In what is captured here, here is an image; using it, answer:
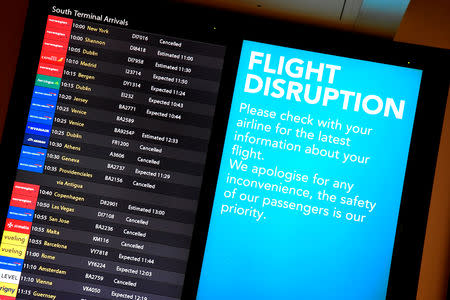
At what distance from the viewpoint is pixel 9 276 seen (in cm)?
288

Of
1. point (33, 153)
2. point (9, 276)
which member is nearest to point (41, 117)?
point (33, 153)

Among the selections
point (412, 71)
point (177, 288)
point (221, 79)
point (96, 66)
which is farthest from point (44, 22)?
point (412, 71)

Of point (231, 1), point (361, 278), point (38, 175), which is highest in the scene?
point (231, 1)

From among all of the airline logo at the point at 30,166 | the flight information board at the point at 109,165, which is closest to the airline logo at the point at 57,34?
the flight information board at the point at 109,165

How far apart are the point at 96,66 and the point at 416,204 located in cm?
172

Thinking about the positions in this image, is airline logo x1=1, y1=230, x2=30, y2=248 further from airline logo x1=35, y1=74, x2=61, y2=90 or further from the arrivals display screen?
airline logo x1=35, y1=74, x2=61, y2=90

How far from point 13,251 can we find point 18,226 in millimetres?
122

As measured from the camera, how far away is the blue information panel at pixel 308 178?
2840mm

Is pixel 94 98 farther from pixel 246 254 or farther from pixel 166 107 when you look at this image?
pixel 246 254

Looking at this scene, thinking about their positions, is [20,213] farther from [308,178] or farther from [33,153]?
[308,178]

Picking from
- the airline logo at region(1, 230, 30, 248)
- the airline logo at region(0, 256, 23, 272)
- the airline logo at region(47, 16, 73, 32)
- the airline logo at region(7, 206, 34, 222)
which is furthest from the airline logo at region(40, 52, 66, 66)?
the airline logo at region(0, 256, 23, 272)

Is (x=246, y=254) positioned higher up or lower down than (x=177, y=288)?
higher up

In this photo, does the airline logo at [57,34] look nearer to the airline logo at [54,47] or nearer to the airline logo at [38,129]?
the airline logo at [54,47]

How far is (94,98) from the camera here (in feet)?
9.78
